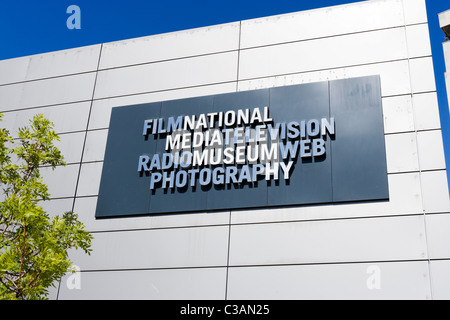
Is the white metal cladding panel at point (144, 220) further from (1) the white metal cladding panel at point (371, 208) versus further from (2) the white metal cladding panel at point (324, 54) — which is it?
(2) the white metal cladding panel at point (324, 54)

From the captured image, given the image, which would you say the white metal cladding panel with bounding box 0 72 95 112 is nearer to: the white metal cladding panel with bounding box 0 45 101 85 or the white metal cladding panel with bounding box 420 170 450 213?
the white metal cladding panel with bounding box 0 45 101 85

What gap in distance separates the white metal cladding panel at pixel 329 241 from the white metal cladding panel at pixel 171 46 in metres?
5.43

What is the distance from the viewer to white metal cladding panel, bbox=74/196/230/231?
43.1ft

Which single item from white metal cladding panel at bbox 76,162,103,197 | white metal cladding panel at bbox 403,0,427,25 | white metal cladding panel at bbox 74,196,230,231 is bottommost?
white metal cladding panel at bbox 74,196,230,231

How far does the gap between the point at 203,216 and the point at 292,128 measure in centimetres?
310

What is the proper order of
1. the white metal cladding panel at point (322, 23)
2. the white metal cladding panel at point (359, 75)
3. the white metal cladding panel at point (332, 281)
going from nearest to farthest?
1. the white metal cladding panel at point (332, 281)
2. the white metal cladding panel at point (359, 75)
3. the white metal cladding panel at point (322, 23)

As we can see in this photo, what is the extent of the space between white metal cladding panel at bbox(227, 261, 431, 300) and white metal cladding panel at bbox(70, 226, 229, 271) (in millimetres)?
780

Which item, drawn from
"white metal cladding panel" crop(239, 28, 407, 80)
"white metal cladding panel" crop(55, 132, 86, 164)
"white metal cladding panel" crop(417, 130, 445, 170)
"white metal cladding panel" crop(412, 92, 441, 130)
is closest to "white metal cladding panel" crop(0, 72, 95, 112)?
"white metal cladding panel" crop(55, 132, 86, 164)

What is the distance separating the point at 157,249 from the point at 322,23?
7.37 m

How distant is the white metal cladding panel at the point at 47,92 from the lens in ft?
53.2

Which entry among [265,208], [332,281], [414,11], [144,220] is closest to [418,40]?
[414,11]

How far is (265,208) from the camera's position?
12.8 m

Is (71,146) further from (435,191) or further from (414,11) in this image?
(414,11)

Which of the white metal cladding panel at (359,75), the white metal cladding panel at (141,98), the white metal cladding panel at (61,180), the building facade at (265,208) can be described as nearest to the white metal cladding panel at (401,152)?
the building facade at (265,208)
